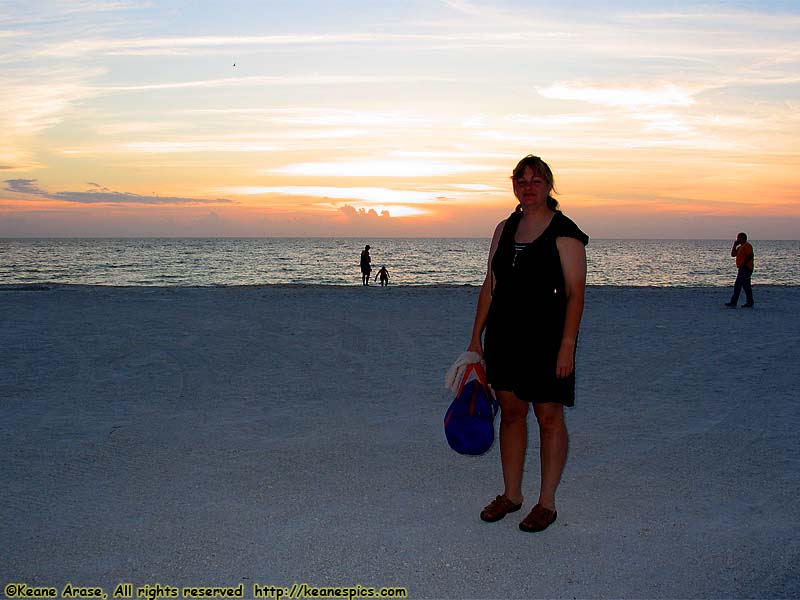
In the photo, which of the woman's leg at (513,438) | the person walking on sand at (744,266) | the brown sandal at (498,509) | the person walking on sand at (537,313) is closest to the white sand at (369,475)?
the brown sandal at (498,509)

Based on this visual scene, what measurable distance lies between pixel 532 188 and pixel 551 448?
1475 mm

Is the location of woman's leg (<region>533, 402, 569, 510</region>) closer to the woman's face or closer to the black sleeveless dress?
the black sleeveless dress

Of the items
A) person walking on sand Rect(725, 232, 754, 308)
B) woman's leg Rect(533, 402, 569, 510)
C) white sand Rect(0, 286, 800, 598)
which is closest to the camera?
white sand Rect(0, 286, 800, 598)

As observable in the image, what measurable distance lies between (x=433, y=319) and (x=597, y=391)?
699 centimetres

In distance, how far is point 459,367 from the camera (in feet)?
14.4

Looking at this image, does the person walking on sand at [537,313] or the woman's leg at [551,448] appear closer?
the person walking on sand at [537,313]

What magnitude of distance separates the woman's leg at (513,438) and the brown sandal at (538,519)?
0.70 ft

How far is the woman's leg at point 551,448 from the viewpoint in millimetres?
4188

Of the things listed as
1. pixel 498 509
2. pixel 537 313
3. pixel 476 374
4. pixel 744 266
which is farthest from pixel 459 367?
pixel 744 266

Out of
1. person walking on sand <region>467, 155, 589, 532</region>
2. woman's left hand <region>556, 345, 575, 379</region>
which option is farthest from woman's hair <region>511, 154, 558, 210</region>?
woman's left hand <region>556, 345, 575, 379</region>

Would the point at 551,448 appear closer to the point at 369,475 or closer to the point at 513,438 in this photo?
the point at 513,438

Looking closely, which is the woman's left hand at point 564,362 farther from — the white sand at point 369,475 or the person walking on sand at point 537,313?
the white sand at point 369,475

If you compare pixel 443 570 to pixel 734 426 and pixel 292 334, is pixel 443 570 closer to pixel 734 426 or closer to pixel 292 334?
pixel 734 426

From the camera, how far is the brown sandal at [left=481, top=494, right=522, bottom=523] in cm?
429
